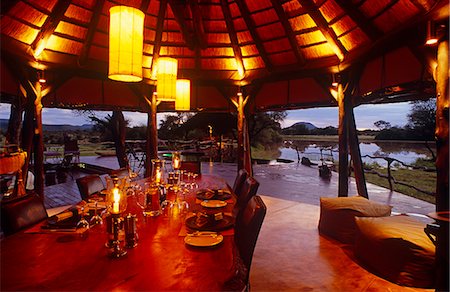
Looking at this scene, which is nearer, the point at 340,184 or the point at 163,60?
the point at 163,60

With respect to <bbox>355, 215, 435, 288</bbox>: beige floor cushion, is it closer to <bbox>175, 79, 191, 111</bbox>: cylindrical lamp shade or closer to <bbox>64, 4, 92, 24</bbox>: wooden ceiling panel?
<bbox>175, 79, 191, 111</bbox>: cylindrical lamp shade

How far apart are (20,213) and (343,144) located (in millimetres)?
5426

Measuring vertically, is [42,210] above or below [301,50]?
below

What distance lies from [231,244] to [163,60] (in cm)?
293

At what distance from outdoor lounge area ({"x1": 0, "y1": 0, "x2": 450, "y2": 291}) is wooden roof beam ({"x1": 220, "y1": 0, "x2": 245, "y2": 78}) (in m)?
0.04

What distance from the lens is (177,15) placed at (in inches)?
180

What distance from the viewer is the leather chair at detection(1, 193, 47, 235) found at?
6.96 feet

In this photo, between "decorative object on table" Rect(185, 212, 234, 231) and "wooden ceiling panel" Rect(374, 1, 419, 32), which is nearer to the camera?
"decorative object on table" Rect(185, 212, 234, 231)

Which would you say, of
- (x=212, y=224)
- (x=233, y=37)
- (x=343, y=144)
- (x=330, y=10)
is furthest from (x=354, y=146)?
(x=212, y=224)

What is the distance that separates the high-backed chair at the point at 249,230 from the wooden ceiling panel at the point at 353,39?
14.4 ft

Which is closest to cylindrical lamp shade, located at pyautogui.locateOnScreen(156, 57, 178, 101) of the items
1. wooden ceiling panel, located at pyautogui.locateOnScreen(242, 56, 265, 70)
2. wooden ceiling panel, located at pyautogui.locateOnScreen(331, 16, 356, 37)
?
wooden ceiling panel, located at pyautogui.locateOnScreen(331, 16, 356, 37)

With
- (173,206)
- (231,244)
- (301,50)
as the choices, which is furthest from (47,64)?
(231,244)

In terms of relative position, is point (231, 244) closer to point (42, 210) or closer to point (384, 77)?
point (42, 210)

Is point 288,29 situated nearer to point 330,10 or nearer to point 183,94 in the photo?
point 330,10
